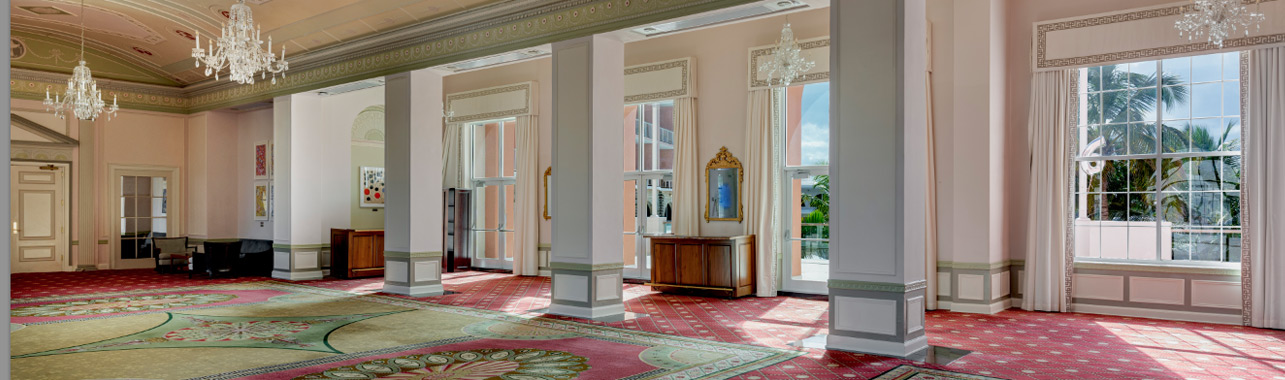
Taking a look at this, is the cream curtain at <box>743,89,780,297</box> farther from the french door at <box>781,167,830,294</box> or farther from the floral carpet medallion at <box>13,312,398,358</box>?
the floral carpet medallion at <box>13,312,398,358</box>

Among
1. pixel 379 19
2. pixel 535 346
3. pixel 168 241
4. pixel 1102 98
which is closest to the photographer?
pixel 535 346

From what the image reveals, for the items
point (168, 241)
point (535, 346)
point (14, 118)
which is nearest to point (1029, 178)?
point (535, 346)

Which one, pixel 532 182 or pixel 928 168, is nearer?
pixel 928 168

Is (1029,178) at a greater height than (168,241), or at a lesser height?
greater

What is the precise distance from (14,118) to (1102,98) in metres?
16.4

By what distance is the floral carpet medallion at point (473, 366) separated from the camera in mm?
5465

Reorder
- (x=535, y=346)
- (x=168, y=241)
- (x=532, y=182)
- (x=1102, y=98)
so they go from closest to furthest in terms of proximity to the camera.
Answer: (x=535, y=346) → (x=1102, y=98) → (x=532, y=182) → (x=168, y=241)

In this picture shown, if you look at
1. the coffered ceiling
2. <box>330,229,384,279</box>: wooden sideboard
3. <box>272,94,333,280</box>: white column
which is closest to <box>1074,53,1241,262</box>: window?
the coffered ceiling

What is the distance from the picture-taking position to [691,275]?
34.8 feet

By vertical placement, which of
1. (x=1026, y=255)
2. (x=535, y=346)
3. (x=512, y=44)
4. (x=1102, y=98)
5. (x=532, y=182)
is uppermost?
(x=512, y=44)

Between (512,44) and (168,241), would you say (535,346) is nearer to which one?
(512,44)

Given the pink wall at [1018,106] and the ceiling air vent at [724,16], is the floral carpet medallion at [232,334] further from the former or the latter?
the pink wall at [1018,106]

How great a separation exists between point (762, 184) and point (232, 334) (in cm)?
626

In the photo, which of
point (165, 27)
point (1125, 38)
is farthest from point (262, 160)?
point (1125, 38)
